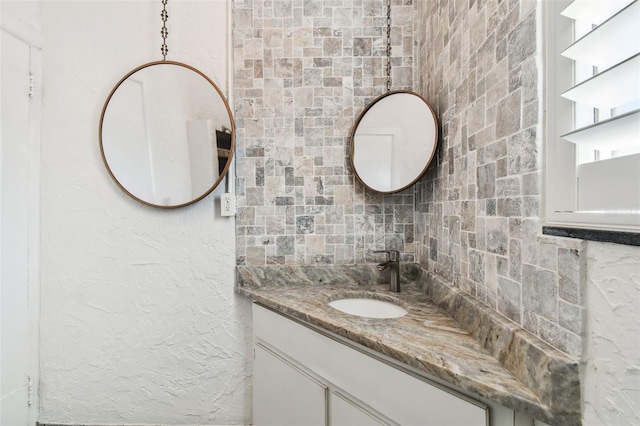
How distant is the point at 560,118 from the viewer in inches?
26.1

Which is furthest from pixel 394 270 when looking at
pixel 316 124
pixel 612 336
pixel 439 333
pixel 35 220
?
pixel 35 220

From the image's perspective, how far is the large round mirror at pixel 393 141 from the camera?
1.37 m

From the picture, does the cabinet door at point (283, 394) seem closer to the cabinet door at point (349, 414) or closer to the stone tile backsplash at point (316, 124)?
the cabinet door at point (349, 414)

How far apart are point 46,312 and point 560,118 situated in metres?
2.34

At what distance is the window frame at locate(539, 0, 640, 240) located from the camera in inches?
25.3

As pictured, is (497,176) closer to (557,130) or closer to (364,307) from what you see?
(557,130)

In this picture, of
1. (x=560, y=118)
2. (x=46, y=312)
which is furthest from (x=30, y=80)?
(x=560, y=118)

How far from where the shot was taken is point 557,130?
0.67 metres

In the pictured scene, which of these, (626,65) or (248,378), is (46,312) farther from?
(626,65)

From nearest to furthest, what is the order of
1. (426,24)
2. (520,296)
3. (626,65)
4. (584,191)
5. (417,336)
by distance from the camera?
(626,65), (584,191), (520,296), (417,336), (426,24)

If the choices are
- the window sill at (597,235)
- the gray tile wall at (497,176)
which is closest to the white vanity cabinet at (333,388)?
the gray tile wall at (497,176)

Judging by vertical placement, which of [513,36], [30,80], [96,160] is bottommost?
[96,160]

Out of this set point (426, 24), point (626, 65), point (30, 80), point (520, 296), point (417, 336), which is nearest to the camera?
point (626, 65)

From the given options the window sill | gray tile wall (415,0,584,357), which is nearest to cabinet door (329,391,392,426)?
gray tile wall (415,0,584,357)
